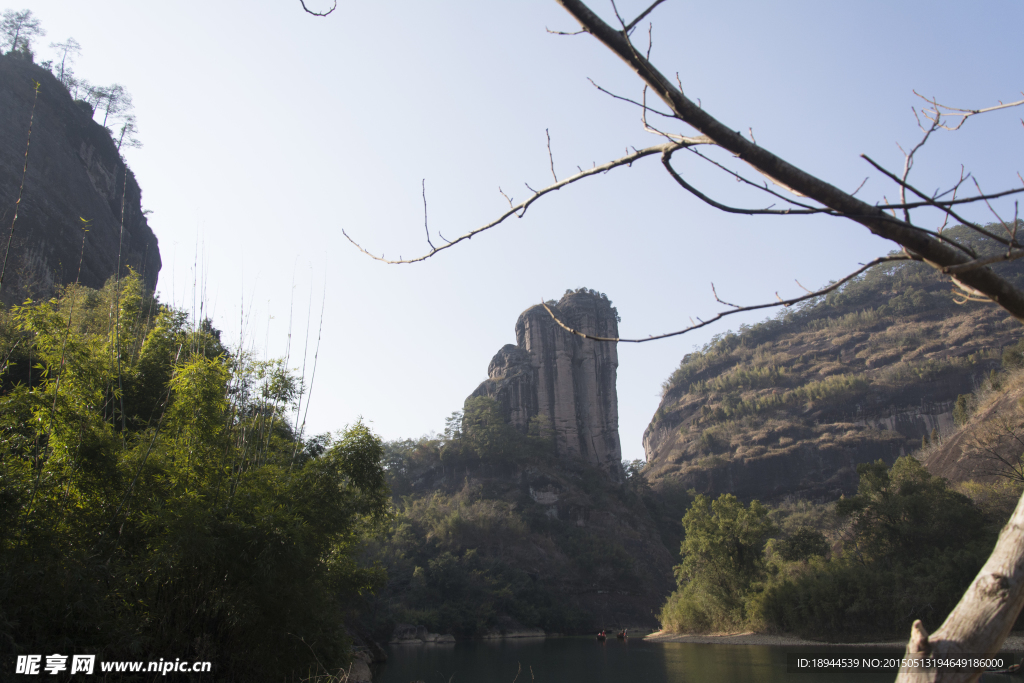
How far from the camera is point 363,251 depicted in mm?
1975

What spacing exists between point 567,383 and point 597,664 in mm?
34112

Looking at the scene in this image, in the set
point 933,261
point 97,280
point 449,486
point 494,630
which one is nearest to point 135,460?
point 933,261

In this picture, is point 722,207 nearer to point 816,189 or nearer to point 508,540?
point 816,189

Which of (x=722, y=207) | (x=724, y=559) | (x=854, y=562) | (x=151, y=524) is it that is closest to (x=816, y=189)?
(x=722, y=207)

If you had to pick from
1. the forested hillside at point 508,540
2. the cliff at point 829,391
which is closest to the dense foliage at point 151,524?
the forested hillside at point 508,540

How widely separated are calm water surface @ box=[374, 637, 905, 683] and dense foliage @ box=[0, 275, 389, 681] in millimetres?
4074

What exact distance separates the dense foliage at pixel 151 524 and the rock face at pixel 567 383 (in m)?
43.2

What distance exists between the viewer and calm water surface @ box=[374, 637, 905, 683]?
14.6 meters

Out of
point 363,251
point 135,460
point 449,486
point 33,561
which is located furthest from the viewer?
point 449,486

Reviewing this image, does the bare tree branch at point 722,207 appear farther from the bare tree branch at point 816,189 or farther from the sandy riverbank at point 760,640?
the sandy riverbank at point 760,640

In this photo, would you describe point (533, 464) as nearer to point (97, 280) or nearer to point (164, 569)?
point (97, 280)

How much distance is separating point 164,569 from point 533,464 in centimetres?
4120

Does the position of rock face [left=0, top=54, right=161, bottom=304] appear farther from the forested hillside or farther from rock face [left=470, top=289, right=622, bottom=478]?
rock face [left=470, top=289, right=622, bottom=478]

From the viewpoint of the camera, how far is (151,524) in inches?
244
